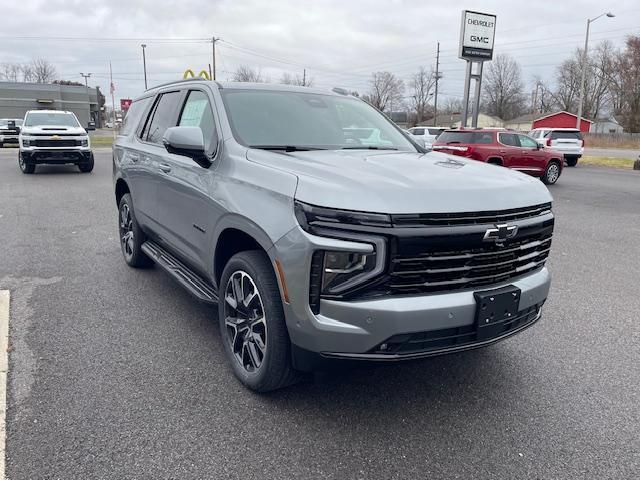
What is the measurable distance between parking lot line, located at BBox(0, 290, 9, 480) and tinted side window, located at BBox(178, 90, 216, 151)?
1.93m

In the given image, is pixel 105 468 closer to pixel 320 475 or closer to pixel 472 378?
pixel 320 475

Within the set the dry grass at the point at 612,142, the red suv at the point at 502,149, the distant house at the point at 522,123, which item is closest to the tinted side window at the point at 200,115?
the red suv at the point at 502,149

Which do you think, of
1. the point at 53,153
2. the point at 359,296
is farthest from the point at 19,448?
the point at 53,153

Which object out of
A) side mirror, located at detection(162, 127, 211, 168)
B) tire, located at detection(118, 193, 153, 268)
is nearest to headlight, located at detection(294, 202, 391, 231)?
side mirror, located at detection(162, 127, 211, 168)

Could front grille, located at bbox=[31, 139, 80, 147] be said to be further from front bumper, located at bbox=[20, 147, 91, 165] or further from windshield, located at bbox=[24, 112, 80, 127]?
windshield, located at bbox=[24, 112, 80, 127]

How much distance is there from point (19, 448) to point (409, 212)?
224cm

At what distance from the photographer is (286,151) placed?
11.4 feet

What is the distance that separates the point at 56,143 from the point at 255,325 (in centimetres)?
1463

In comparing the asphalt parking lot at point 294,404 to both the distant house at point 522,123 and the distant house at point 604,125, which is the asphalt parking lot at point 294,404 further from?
the distant house at point 522,123

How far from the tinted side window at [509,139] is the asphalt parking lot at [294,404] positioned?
37.4ft

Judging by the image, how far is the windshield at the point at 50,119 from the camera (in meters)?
15.7

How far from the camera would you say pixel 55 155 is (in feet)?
50.3

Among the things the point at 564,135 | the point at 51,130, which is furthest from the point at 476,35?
the point at 51,130

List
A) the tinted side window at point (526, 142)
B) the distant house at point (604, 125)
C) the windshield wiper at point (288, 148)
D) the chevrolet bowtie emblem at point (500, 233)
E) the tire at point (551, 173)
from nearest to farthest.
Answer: the chevrolet bowtie emblem at point (500, 233) → the windshield wiper at point (288, 148) → the tinted side window at point (526, 142) → the tire at point (551, 173) → the distant house at point (604, 125)
